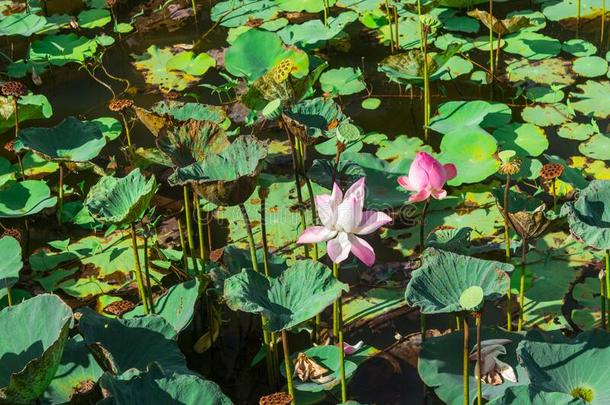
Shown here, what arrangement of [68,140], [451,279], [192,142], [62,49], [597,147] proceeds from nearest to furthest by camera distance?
[451,279]
[192,142]
[68,140]
[597,147]
[62,49]

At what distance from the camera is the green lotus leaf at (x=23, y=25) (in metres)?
5.07

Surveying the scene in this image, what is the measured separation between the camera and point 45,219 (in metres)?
3.79

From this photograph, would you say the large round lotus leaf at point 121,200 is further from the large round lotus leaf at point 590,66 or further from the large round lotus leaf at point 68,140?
the large round lotus leaf at point 590,66

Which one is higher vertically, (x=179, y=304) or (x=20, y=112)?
(x=20, y=112)

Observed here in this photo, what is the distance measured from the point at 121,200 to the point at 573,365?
1385mm

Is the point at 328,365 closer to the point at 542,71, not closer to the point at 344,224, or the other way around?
the point at 344,224

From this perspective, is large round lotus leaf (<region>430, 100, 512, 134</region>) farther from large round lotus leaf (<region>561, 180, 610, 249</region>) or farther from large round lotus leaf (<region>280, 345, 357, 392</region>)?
large round lotus leaf (<region>280, 345, 357, 392</region>)

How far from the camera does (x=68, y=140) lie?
11.7 feet

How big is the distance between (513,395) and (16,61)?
3.90 meters

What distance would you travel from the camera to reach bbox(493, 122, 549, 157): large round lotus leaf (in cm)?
379

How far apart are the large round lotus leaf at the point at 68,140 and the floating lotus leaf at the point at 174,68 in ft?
3.59

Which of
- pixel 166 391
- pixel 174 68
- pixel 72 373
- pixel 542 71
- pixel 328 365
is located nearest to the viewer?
pixel 166 391

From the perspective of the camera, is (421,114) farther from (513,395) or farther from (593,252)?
(513,395)

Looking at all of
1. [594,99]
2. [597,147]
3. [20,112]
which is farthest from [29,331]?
[594,99]
